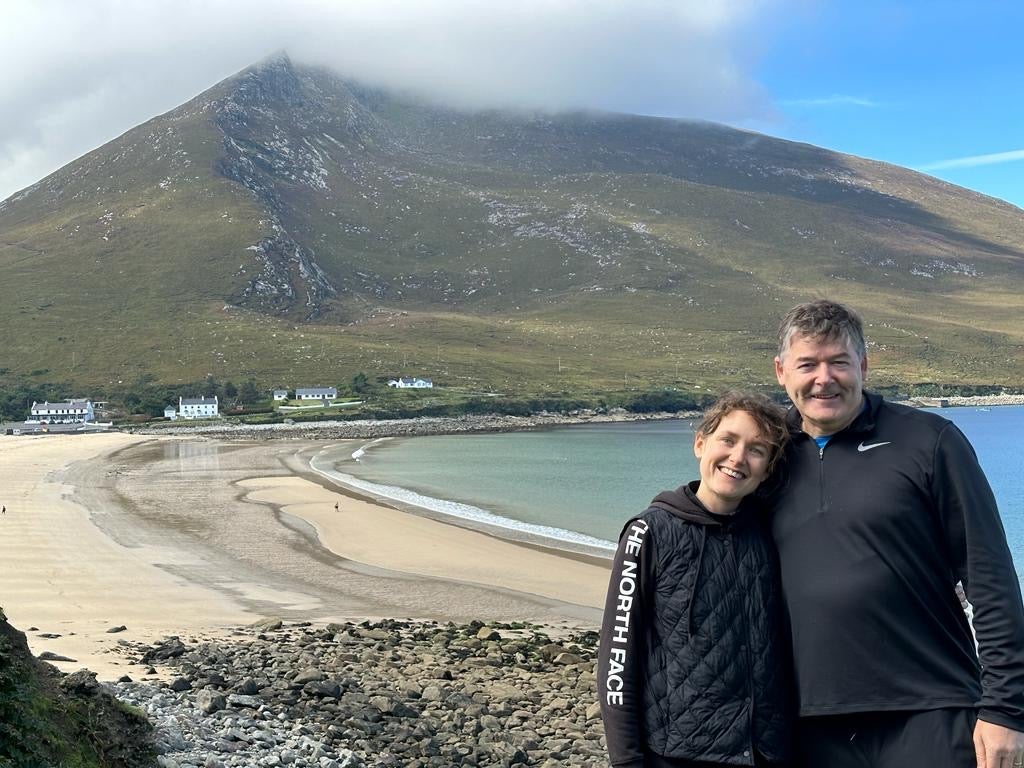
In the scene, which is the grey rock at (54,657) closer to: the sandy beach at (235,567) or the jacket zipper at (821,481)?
the sandy beach at (235,567)

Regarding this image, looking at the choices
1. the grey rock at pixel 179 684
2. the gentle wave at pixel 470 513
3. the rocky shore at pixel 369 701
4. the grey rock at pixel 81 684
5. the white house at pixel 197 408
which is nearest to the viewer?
the grey rock at pixel 81 684

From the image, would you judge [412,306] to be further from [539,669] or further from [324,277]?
[539,669]

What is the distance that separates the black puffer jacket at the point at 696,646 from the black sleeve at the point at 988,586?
2.11ft

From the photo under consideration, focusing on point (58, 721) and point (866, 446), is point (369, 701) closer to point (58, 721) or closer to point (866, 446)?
point (58, 721)

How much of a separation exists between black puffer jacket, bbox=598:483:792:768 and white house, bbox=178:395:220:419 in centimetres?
9816

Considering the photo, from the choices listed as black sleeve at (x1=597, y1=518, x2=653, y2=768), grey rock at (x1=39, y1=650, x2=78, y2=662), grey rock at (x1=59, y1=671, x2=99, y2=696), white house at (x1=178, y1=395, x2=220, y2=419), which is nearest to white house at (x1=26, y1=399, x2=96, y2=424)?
white house at (x1=178, y1=395, x2=220, y2=419)

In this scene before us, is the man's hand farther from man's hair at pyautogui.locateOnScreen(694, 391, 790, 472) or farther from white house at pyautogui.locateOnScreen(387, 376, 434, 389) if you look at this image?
white house at pyautogui.locateOnScreen(387, 376, 434, 389)

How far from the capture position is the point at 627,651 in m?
3.31

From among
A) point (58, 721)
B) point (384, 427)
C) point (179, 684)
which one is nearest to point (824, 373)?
point (58, 721)

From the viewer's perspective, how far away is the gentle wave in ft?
88.2

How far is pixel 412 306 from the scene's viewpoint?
640 feet

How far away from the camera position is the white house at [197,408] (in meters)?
96.6

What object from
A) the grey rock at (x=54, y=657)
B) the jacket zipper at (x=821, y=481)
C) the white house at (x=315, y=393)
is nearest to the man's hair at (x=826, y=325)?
the jacket zipper at (x=821, y=481)

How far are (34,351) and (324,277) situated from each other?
75326 mm
